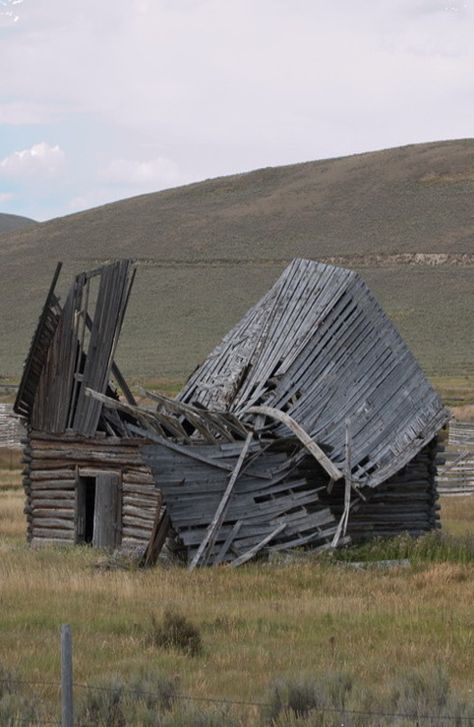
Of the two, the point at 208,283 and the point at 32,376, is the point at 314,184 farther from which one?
the point at 32,376

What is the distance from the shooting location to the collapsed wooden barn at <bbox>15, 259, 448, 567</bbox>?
16359mm

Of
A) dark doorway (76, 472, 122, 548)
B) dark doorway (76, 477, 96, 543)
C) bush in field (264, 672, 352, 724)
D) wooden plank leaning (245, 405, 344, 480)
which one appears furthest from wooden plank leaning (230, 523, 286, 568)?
bush in field (264, 672, 352, 724)

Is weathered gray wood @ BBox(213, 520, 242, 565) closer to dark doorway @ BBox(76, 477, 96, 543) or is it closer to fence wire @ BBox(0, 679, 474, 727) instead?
dark doorway @ BBox(76, 477, 96, 543)

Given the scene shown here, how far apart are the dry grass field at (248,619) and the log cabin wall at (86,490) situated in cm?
135

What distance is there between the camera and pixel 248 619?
1166cm

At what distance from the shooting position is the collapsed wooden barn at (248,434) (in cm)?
1636

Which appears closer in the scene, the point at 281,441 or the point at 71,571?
the point at 71,571

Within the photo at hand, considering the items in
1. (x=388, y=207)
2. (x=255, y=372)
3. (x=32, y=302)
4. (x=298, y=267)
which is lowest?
(x=255, y=372)

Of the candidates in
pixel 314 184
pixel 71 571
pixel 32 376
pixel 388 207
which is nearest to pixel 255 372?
pixel 32 376

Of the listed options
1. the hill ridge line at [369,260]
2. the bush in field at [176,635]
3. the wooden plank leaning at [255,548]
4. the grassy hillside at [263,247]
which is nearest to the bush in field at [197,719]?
the bush in field at [176,635]

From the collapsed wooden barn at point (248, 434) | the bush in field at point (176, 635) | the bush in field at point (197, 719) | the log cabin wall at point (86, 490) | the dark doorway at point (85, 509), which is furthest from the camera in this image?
the dark doorway at point (85, 509)

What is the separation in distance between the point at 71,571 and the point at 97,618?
11.3 feet

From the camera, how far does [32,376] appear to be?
20.1 meters

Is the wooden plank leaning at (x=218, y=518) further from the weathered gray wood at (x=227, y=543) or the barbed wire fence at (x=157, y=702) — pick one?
the barbed wire fence at (x=157, y=702)
